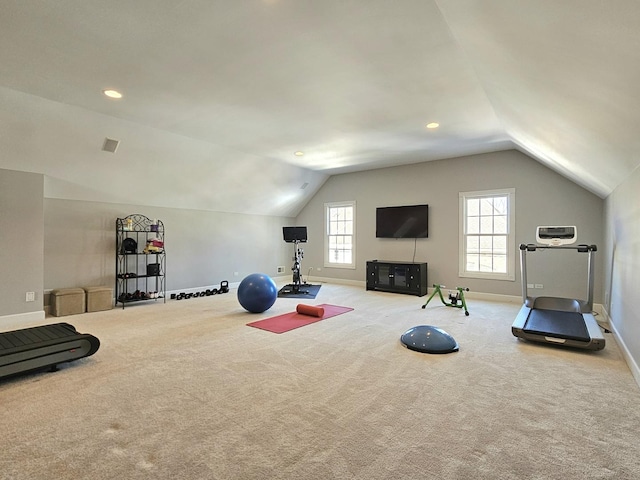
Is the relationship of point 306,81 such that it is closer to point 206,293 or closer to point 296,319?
point 296,319

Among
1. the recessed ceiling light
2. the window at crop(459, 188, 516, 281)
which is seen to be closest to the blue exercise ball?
the recessed ceiling light

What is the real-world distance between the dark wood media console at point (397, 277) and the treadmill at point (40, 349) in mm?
5724

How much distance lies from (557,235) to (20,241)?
7925mm

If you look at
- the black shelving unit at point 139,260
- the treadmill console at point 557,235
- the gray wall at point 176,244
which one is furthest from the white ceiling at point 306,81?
the treadmill console at point 557,235

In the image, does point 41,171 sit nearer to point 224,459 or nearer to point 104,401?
point 104,401

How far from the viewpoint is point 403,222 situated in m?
7.88

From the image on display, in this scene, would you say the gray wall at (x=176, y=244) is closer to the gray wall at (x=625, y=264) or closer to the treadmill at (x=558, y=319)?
the treadmill at (x=558, y=319)

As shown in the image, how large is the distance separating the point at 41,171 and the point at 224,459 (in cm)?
532

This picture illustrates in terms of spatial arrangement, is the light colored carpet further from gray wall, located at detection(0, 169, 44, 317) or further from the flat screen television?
the flat screen television

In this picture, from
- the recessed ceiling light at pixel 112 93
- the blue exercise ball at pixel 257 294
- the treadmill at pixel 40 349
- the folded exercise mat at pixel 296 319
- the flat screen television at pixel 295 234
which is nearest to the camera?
the treadmill at pixel 40 349

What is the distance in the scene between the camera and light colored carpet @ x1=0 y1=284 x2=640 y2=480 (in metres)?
1.88

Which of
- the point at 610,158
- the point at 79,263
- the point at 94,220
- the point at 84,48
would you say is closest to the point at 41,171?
the point at 94,220

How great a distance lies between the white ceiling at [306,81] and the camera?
2.26m

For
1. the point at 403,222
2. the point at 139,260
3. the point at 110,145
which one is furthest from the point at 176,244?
the point at 403,222
